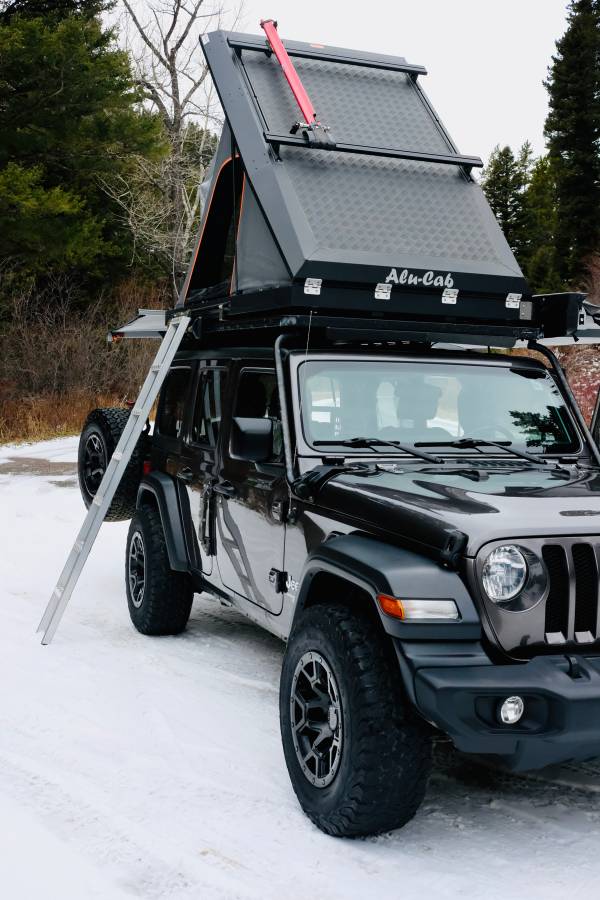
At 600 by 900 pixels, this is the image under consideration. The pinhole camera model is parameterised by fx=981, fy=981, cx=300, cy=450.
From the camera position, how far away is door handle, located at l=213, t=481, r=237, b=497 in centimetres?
546

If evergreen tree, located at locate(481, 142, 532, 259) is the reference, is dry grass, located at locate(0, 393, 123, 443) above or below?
below

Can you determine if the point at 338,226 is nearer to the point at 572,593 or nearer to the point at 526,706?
the point at 572,593

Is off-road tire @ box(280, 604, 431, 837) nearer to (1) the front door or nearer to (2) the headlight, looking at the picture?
(2) the headlight

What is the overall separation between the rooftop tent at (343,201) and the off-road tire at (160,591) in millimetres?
1634

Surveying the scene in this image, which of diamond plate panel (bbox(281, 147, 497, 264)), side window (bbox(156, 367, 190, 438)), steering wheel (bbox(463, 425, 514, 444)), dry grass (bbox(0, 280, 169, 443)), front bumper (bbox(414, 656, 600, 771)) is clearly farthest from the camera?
dry grass (bbox(0, 280, 169, 443))

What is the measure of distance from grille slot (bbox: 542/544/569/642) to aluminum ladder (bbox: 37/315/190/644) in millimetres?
3367

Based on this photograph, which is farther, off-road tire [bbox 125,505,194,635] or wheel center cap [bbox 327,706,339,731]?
off-road tire [bbox 125,505,194,635]

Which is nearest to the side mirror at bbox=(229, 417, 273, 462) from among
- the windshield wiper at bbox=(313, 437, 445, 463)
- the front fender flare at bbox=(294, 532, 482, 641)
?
the windshield wiper at bbox=(313, 437, 445, 463)

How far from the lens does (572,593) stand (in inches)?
142

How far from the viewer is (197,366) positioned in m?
6.41

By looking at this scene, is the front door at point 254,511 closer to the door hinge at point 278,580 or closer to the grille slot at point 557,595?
the door hinge at point 278,580

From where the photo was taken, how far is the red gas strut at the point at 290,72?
5.55 metres

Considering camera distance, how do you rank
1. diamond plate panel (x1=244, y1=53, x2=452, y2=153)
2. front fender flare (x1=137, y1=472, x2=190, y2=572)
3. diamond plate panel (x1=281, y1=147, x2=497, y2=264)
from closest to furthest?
diamond plate panel (x1=281, y1=147, x2=497, y2=264), diamond plate panel (x1=244, y1=53, x2=452, y2=153), front fender flare (x1=137, y1=472, x2=190, y2=572)

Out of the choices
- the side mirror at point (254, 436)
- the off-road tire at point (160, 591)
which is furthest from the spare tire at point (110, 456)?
the side mirror at point (254, 436)
